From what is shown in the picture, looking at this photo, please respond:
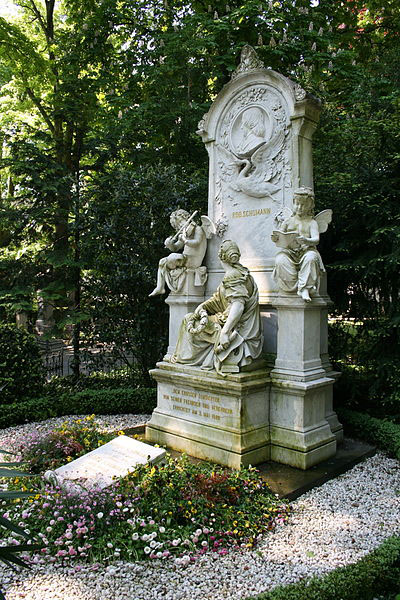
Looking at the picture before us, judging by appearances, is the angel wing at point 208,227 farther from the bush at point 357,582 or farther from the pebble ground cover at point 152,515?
the bush at point 357,582

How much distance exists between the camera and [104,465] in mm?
4715

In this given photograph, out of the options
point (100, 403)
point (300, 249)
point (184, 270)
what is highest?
point (300, 249)

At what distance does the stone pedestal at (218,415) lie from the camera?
530cm

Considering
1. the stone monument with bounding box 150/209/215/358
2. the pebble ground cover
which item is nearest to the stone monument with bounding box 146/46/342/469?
the stone monument with bounding box 150/209/215/358

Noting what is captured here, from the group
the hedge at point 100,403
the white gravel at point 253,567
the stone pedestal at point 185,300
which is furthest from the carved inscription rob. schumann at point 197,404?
the hedge at point 100,403

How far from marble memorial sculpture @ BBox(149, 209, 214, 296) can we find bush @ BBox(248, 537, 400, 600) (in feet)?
13.7

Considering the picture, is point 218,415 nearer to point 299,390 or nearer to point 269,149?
point 299,390

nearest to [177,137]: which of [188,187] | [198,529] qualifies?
[188,187]

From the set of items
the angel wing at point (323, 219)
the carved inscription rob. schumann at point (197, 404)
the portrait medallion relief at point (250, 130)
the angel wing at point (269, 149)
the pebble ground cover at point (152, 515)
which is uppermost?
the portrait medallion relief at point (250, 130)

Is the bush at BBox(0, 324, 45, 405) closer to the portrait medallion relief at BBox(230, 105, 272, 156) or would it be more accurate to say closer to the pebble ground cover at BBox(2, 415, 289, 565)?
the pebble ground cover at BBox(2, 415, 289, 565)

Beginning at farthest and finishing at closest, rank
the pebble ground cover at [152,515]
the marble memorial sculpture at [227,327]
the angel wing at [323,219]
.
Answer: the angel wing at [323,219]
the marble memorial sculpture at [227,327]
the pebble ground cover at [152,515]

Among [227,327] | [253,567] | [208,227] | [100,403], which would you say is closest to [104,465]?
[253,567]

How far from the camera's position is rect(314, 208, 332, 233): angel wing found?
231 inches

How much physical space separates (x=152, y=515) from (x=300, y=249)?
3358mm
